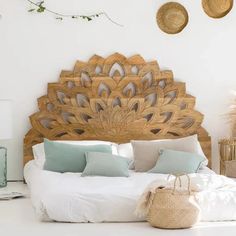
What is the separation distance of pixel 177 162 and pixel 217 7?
1.86m

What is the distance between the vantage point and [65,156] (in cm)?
600

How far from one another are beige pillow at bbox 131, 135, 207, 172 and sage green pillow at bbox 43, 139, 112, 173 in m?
0.29

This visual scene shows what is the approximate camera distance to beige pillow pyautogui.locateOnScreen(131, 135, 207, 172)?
616 centimetres

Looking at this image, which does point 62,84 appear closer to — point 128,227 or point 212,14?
point 212,14

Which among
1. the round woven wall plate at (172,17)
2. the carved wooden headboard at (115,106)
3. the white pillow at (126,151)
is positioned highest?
the round woven wall plate at (172,17)

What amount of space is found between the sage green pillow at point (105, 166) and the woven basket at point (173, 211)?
50.9 inches

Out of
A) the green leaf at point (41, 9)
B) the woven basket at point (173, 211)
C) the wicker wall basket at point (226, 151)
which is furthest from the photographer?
the wicker wall basket at point (226, 151)

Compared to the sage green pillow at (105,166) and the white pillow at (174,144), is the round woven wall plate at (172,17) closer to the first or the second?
the white pillow at (174,144)

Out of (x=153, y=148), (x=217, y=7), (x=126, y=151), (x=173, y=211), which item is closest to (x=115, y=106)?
(x=126, y=151)

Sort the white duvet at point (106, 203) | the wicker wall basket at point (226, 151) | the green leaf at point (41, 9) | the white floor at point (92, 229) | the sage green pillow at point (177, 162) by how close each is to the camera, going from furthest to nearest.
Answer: the wicker wall basket at point (226, 151)
the green leaf at point (41, 9)
the sage green pillow at point (177, 162)
the white duvet at point (106, 203)
the white floor at point (92, 229)

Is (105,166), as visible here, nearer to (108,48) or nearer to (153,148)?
(153,148)

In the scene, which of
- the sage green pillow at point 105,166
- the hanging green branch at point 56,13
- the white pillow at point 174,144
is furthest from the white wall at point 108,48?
the sage green pillow at point 105,166

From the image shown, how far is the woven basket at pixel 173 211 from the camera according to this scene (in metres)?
4.40

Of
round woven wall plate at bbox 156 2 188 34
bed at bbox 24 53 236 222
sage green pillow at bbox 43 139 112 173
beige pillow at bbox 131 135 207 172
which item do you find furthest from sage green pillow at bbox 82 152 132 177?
round woven wall plate at bbox 156 2 188 34
